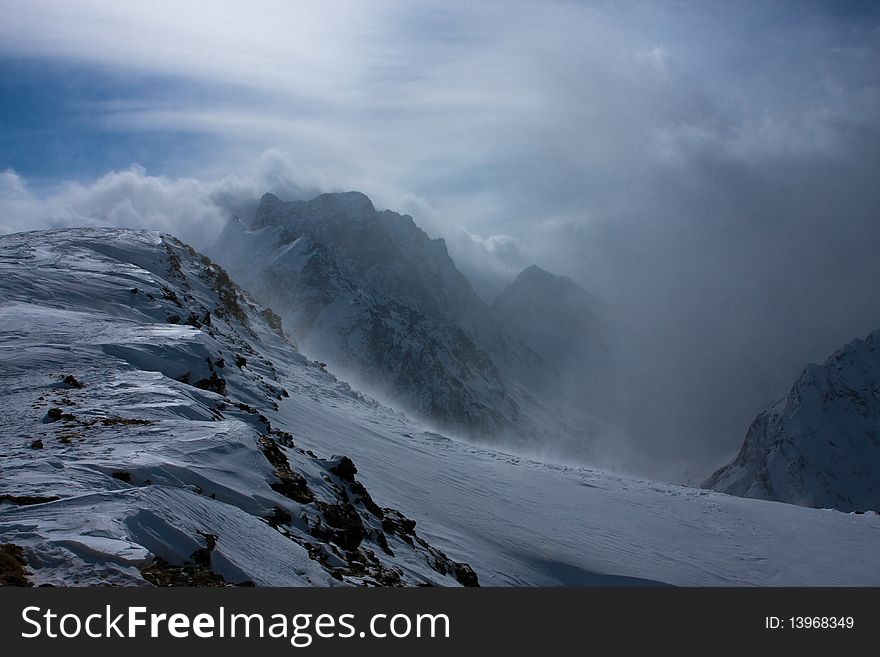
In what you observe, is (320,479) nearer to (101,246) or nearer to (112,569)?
(112,569)

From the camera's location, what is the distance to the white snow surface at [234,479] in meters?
10.4

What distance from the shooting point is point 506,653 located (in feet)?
30.0

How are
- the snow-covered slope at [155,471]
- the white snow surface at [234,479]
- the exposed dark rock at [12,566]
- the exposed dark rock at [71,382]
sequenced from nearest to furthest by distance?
1. the exposed dark rock at [12,566]
2. the snow-covered slope at [155,471]
3. the white snow surface at [234,479]
4. the exposed dark rock at [71,382]

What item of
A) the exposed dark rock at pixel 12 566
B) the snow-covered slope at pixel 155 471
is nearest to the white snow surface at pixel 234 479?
the snow-covered slope at pixel 155 471

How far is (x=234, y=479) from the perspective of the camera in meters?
13.6

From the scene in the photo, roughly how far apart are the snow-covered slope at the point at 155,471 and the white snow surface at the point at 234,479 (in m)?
0.05

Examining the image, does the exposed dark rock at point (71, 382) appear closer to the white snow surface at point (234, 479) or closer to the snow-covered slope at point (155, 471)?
the snow-covered slope at point (155, 471)

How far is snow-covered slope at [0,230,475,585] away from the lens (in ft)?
31.2

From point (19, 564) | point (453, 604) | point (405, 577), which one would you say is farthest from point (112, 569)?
point (405, 577)

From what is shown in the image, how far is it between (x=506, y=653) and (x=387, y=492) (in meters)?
14.6

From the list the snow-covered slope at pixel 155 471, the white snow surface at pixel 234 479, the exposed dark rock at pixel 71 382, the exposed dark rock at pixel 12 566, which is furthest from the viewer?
the exposed dark rock at pixel 71 382

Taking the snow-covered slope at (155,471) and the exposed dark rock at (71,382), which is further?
the exposed dark rock at (71,382)

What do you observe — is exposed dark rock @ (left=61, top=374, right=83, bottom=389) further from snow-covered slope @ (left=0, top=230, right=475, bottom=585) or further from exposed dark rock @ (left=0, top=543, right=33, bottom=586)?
exposed dark rock @ (left=0, top=543, right=33, bottom=586)

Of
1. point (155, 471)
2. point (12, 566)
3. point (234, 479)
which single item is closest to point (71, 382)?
point (234, 479)
